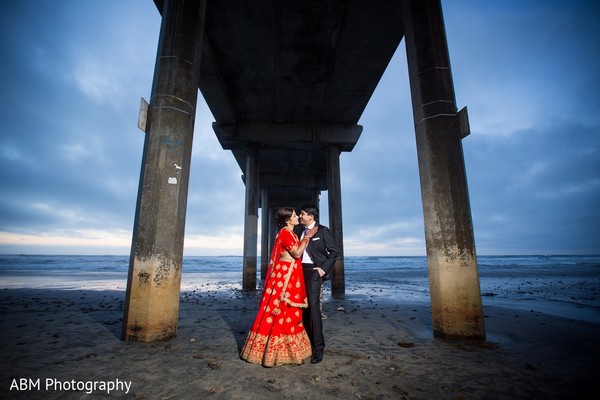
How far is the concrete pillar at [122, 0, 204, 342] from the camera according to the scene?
4.55 meters

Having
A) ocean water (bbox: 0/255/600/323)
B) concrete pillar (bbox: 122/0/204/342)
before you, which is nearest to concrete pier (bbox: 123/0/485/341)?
concrete pillar (bbox: 122/0/204/342)

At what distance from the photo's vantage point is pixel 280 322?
356 cm

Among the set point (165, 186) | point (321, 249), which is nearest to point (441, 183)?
point (321, 249)

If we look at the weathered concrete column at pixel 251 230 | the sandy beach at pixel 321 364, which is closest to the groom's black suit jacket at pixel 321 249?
the sandy beach at pixel 321 364

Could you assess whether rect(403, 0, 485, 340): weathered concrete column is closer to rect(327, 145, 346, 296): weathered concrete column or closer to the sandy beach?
the sandy beach

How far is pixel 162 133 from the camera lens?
199 inches

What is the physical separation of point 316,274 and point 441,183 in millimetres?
3087

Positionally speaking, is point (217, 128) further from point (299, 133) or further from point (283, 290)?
point (283, 290)

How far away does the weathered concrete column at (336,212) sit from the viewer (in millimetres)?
12297

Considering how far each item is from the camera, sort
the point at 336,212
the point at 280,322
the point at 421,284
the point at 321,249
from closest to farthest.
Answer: the point at 280,322
the point at 321,249
the point at 336,212
the point at 421,284

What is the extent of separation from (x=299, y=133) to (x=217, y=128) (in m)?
4.31

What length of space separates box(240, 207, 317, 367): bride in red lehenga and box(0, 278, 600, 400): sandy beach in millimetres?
168

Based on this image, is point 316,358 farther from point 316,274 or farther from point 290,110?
point 290,110

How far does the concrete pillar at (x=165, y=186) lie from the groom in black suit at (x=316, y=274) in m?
2.54
